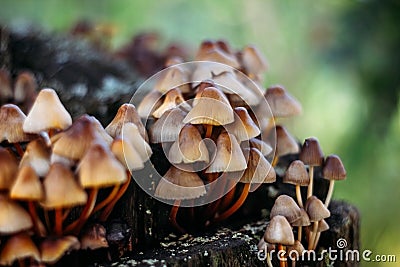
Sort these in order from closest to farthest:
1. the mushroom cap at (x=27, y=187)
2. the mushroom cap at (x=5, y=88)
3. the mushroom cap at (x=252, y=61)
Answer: the mushroom cap at (x=27, y=187)
the mushroom cap at (x=252, y=61)
the mushroom cap at (x=5, y=88)

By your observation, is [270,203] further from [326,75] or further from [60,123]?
[326,75]

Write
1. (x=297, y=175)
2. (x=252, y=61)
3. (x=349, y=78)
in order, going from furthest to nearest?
(x=349, y=78) → (x=252, y=61) → (x=297, y=175)

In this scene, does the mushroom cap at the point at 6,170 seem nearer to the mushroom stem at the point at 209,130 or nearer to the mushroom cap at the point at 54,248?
the mushroom cap at the point at 54,248

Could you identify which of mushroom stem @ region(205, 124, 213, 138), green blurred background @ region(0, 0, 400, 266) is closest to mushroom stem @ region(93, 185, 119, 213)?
mushroom stem @ region(205, 124, 213, 138)

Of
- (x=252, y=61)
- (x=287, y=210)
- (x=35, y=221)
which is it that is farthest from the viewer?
(x=252, y=61)

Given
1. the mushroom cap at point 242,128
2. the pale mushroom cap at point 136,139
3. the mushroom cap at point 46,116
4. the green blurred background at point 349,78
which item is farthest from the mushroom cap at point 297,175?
the green blurred background at point 349,78

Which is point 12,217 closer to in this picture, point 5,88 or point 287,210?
point 287,210

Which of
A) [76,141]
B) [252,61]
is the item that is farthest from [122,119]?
[252,61]
